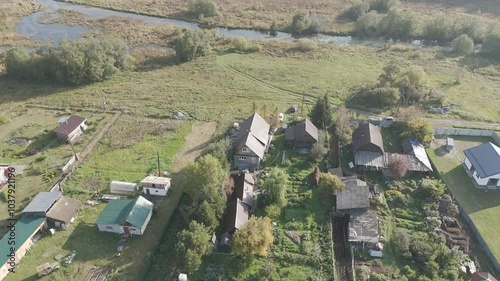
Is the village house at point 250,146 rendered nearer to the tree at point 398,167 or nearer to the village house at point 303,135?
the village house at point 303,135

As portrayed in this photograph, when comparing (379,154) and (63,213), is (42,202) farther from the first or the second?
(379,154)

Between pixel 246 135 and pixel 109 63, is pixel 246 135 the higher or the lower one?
the lower one

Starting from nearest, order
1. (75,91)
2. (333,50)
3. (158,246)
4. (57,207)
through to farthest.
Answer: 1. (158,246)
2. (57,207)
3. (75,91)
4. (333,50)

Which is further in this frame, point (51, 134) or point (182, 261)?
point (51, 134)

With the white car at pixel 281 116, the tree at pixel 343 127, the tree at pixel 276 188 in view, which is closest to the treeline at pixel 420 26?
the tree at pixel 343 127

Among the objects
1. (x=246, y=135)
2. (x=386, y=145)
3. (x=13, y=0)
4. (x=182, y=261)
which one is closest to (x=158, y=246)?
(x=182, y=261)

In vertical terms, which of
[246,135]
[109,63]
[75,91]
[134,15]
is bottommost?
[246,135]

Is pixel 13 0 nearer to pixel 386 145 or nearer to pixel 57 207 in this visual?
pixel 57 207
